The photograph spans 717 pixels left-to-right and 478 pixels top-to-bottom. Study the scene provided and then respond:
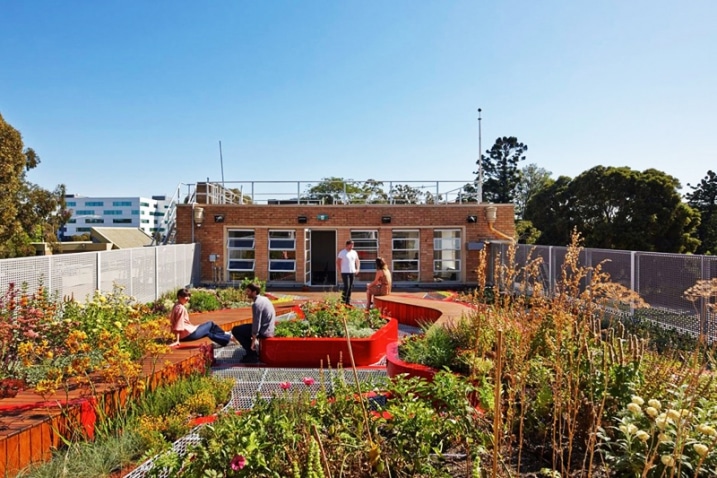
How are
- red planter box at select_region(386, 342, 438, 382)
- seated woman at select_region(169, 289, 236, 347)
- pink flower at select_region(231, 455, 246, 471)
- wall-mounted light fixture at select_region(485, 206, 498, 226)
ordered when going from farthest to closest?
1. wall-mounted light fixture at select_region(485, 206, 498, 226)
2. seated woman at select_region(169, 289, 236, 347)
3. red planter box at select_region(386, 342, 438, 382)
4. pink flower at select_region(231, 455, 246, 471)

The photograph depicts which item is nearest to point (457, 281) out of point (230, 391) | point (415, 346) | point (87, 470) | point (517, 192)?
point (415, 346)

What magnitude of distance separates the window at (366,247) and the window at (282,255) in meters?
2.41

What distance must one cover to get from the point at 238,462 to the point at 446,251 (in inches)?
606

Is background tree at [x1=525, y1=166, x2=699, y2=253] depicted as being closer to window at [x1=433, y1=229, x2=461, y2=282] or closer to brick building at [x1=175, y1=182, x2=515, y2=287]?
brick building at [x1=175, y1=182, x2=515, y2=287]

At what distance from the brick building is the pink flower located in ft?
47.9

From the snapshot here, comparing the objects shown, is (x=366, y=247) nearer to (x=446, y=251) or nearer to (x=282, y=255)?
(x=446, y=251)

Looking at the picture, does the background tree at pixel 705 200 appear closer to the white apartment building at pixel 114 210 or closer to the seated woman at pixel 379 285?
the seated woman at pixel 379 285

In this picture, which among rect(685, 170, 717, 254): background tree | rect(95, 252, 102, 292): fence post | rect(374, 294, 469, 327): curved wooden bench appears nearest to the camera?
rect(374, 294, 469, 327): curved wooden bench

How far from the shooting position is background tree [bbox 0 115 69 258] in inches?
714

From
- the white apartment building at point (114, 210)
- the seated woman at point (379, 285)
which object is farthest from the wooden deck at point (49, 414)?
the white apartment building at point (114, 210)

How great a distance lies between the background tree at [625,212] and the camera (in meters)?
24.0

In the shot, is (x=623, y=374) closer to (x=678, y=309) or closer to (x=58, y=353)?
(x=58, y=353)

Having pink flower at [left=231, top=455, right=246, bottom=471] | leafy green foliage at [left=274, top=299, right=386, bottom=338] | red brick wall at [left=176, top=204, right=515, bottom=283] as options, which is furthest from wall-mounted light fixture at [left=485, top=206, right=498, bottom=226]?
pink flower at [left=231, top=455, right=246, bottom=471]

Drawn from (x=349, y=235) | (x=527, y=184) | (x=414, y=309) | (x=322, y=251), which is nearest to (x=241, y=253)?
(x=349, y=235)
